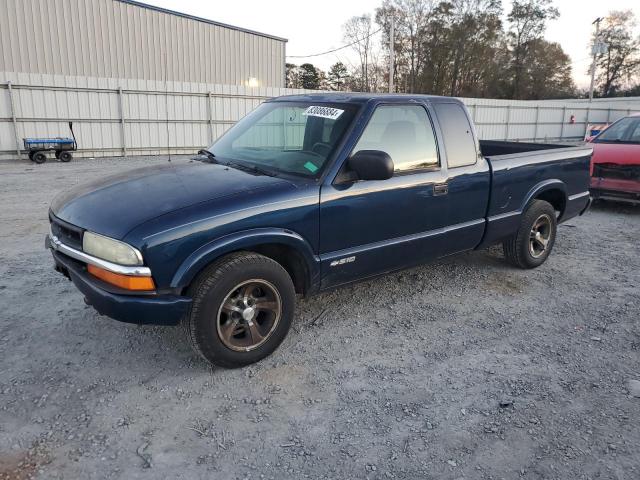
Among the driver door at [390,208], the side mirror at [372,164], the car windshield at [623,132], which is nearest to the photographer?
the side mirror at [372,164]

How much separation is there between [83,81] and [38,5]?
664cm

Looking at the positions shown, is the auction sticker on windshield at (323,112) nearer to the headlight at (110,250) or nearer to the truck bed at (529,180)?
the truck bed at (529,180)

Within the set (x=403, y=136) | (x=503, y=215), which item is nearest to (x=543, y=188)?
(x=503, y=215)

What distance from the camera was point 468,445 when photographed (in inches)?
104

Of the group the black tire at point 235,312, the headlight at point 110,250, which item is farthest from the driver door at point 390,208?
the headlight at point 110,250

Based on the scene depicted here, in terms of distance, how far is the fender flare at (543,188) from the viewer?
16.8 ft

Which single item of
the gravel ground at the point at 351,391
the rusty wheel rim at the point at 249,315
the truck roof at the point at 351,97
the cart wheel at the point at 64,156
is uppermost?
the truck roof at the point at 351,97

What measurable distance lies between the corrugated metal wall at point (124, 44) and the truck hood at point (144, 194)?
63.6ft

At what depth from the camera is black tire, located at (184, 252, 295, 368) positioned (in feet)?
9.89

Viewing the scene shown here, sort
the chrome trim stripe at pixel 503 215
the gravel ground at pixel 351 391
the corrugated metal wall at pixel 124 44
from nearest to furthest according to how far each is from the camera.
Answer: the gravel ground at pixel 351 391
the chrome trim stripe at pixel 503 215
the corrugated metal wall at pixel 124 44

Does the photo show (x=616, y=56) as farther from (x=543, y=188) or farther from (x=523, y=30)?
(x=543, y=188)

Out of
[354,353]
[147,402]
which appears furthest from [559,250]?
[147,402]

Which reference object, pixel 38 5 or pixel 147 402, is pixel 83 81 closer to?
pixel 38 5

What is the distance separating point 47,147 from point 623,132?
46.2 feet
